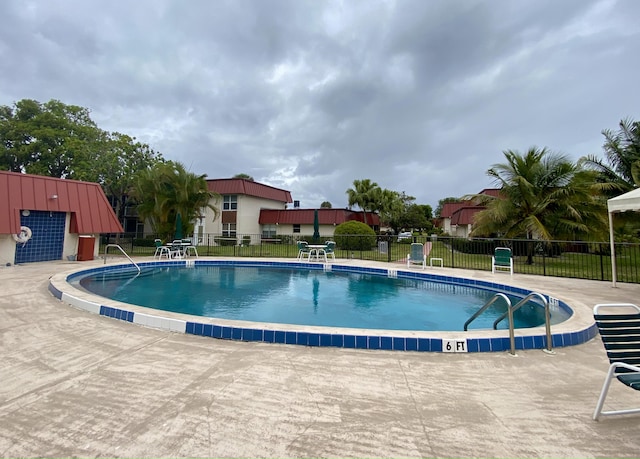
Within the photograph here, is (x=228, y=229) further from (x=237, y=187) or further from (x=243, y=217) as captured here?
(x=237, y=187)

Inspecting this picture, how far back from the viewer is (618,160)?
1331 centimetres

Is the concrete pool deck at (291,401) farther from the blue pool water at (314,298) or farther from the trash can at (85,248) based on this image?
the trash can at (85,248)

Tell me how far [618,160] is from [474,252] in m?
7.66

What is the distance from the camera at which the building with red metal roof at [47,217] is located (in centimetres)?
1131

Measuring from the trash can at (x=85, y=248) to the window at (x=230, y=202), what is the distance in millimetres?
13954

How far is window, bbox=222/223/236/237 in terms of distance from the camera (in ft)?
87.6

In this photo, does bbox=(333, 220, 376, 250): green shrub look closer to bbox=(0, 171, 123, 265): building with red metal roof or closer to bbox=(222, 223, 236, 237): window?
bbox=(222, 223, 236, 237): window

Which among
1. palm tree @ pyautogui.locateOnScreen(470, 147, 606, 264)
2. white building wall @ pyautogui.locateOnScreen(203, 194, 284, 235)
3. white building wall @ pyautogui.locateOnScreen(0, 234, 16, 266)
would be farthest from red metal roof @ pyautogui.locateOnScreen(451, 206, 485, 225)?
white building wall @ pyautogui.locateOnScreen(0, 234, 16, 266)

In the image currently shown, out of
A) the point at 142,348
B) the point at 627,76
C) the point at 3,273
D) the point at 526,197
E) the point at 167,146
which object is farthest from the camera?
the point at 167,146

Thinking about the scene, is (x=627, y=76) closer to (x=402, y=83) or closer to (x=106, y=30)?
(x=402, y=83)

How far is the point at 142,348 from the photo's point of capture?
11.6 feet

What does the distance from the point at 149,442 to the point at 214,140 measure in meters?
23.5

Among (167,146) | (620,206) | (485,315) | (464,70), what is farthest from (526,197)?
(167,146)

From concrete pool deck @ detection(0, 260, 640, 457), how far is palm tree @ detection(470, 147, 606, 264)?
11.9 meters
